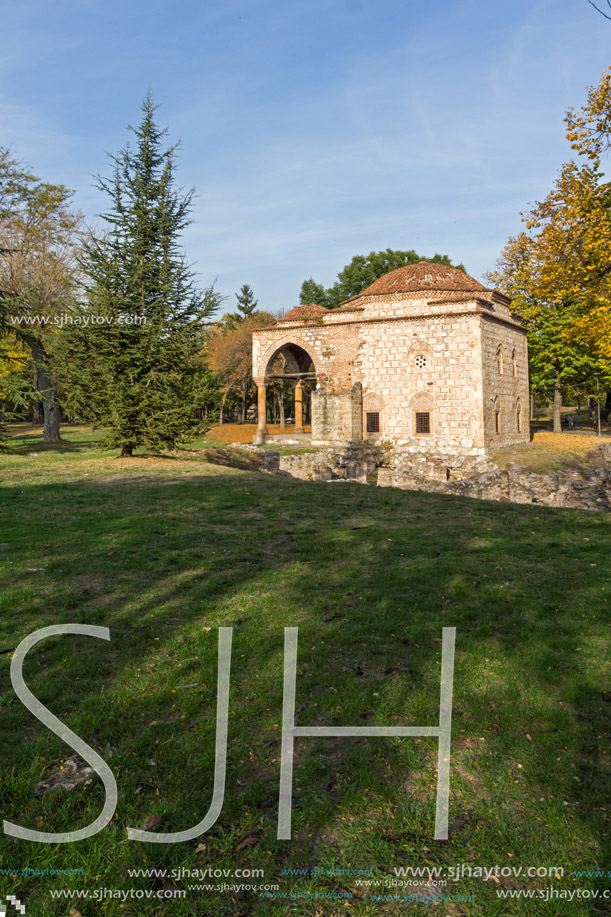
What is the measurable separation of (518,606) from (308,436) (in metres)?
29.1

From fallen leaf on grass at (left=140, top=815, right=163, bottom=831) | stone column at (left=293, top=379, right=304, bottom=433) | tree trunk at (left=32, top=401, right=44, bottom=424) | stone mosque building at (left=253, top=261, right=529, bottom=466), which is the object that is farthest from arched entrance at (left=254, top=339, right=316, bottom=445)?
fallen leaf on grass at (left=140, top=815, right=163, bottom=831)

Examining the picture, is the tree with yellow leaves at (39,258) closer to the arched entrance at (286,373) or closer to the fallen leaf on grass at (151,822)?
the arched entrance at (286,373)

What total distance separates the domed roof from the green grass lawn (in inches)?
1001

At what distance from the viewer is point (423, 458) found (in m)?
27.1

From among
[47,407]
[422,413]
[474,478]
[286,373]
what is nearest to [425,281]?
[422,413]

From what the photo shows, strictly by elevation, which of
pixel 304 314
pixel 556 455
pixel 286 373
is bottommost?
pixel 556 455

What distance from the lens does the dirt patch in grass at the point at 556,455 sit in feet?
79.4

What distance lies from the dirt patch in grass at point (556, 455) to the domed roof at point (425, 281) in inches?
387

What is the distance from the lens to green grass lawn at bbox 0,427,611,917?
268cm

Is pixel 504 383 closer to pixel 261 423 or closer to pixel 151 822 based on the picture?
pixel 261 423

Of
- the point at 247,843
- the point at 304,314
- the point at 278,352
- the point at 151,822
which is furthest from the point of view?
the point at 304,314

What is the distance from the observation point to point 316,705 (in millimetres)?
3945

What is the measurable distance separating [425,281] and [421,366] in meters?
5.49

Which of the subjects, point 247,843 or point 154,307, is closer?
point 247,843
